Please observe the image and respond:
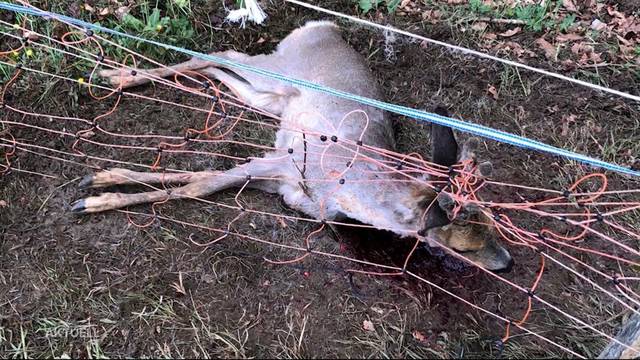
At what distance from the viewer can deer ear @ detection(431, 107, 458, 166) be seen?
353 centimetres

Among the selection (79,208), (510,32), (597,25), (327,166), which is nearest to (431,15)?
(510,32)

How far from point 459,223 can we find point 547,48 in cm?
241

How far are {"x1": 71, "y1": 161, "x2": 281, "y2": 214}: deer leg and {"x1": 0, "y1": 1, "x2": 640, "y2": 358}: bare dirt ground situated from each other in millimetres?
78

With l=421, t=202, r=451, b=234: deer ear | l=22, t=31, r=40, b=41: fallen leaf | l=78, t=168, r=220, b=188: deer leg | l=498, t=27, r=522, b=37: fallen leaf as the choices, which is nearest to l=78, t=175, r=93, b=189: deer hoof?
l=78, t=168, r=220, b=188: deer leg

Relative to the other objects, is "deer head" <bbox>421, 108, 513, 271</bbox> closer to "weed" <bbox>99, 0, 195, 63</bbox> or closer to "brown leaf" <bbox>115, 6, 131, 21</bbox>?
"weed" <bbox>99, 0, 195, 63</bbox>

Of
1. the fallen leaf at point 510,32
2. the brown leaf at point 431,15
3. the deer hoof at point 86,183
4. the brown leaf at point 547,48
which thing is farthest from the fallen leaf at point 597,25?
the deer hoof at point 86,183

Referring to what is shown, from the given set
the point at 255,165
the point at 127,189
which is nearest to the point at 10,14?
the point at 127,189

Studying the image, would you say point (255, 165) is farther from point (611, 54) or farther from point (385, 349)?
point (611, 54)

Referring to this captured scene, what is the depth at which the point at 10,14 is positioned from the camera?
15.0 feet

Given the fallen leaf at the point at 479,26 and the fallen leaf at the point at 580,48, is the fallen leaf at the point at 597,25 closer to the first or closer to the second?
Answer: the fallen leaf at the point at 580,48

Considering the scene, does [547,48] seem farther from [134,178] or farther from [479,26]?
[134,178]

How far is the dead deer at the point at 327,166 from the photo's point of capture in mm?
3705

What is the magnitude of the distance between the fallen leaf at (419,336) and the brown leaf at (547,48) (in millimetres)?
Answer: 2809

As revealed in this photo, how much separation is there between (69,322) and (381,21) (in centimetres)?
344
